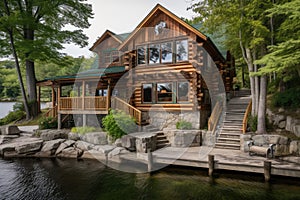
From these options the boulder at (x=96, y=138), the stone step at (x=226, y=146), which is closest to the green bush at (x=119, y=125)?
the boulder at (x=96, y=138)

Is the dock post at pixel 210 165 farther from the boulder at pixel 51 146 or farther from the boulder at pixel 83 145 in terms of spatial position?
the boulder at pixel 51 146

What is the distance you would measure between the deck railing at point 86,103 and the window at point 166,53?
5340 mm

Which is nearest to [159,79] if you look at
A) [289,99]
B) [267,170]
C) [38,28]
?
[289,99]

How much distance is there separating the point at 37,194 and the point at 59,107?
864cm

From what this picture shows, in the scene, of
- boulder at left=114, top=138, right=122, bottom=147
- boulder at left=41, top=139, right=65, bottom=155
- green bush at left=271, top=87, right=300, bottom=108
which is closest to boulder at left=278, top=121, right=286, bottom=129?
green bush at left=271, top=87, right=300, bottom=108

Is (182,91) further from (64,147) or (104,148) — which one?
(64,147)

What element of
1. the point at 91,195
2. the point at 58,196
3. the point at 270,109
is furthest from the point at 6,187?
the point at 270,109

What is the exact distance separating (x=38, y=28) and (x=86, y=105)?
1115 cm

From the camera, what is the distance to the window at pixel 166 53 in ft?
45.5

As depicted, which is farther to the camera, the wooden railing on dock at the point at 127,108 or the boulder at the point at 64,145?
the wooden railing on dock at the point at 127,108

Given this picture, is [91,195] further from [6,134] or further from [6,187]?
[6,134]

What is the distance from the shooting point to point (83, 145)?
40.3 feet

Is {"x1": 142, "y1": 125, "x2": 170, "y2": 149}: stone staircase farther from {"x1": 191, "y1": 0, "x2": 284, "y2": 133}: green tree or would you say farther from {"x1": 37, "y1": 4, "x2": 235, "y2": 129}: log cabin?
{"x1": 191, "y1": 0, "x2": 284, "y2": 133}: green tree

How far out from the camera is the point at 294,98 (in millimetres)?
11148
